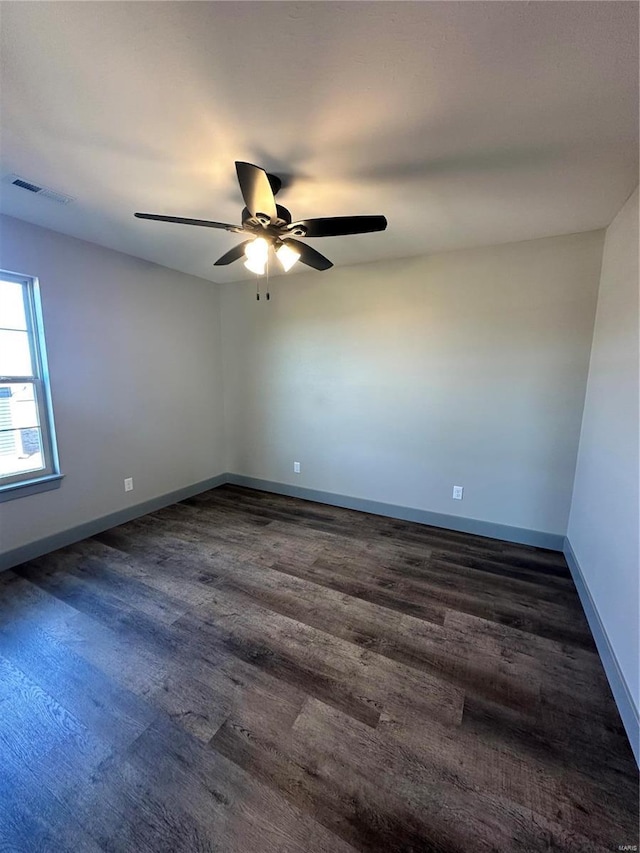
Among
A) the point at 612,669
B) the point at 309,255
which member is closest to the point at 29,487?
the point at 309,255

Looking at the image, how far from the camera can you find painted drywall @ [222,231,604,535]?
262 centimetres

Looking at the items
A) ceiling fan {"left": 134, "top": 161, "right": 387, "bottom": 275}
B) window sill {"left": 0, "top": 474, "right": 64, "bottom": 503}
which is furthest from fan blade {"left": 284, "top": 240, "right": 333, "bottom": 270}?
window sill {"left": 0, "top": 474, "right": 64, "bottom": 503}

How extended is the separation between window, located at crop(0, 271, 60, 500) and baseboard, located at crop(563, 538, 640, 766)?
12.4 feet

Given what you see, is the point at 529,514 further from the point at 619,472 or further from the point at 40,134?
the point at 40,134

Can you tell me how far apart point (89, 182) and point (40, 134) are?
370 mm

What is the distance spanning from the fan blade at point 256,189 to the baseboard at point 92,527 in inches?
115

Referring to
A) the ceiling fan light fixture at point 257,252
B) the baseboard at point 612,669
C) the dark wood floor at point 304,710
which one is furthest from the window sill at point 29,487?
the baseboard at point 612,669

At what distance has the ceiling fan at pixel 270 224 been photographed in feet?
4.87

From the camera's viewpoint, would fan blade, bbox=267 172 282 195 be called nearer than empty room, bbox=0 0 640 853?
No

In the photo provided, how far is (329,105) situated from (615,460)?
2194 mm

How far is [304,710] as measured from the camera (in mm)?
1485

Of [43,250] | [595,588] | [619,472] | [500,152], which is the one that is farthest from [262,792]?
[43,250]

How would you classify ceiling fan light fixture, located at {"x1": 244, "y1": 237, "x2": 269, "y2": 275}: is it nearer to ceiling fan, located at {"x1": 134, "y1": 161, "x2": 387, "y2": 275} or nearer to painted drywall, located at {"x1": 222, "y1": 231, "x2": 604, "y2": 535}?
ceiling fan, located at {"x1": 134, "y1": 161, "x2": 387, "y2": 275}

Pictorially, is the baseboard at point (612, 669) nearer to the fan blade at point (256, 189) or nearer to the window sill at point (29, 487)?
the fan blade at point (256, 189)
